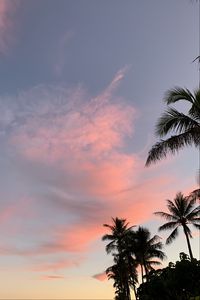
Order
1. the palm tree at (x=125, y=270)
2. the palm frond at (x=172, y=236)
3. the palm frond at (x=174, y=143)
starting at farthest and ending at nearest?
the palm tree at (x=125, y=270) → the palm frond at (x=172, y=236) → the palm frond at (x=174, y=143)

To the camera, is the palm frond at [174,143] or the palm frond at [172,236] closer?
the palm frond at [174,143]

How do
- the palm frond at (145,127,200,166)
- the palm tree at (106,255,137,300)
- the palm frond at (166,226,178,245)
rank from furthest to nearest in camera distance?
the palm tree at (106,255,137,300)
the palm frond at (166,226,178,245)
the palm frond at (145,127,200,166)

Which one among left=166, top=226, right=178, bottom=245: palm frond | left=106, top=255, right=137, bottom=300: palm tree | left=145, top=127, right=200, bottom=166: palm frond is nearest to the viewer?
left=145, top=127, right=200, bottom=166: palm frond

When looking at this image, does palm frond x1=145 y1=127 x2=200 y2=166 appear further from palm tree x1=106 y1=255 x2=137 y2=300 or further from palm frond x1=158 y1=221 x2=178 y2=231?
palm tree x1=106 y1=255 x2=137 y2=300

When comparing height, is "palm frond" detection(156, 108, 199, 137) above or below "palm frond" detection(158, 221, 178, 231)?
below

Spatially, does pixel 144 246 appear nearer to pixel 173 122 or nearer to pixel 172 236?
pixel 172 236

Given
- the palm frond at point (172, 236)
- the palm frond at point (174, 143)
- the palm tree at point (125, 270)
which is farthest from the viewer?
the palm tree at point (125, 270)

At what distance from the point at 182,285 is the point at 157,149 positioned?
1072 centimetres

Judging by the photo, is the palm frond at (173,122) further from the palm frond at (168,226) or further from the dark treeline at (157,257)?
the palm frond at (168,226)

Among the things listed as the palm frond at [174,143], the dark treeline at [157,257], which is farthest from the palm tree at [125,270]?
the palm frond at [174,143]

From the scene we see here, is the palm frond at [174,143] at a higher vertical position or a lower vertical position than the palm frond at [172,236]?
lower

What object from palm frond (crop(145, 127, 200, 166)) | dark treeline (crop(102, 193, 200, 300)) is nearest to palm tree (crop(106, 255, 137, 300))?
dark treeline (crop(102, 193, 200, 300))

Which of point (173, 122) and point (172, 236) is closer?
point (173, 122)

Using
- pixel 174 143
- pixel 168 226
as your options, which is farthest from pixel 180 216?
pixel 174 143
